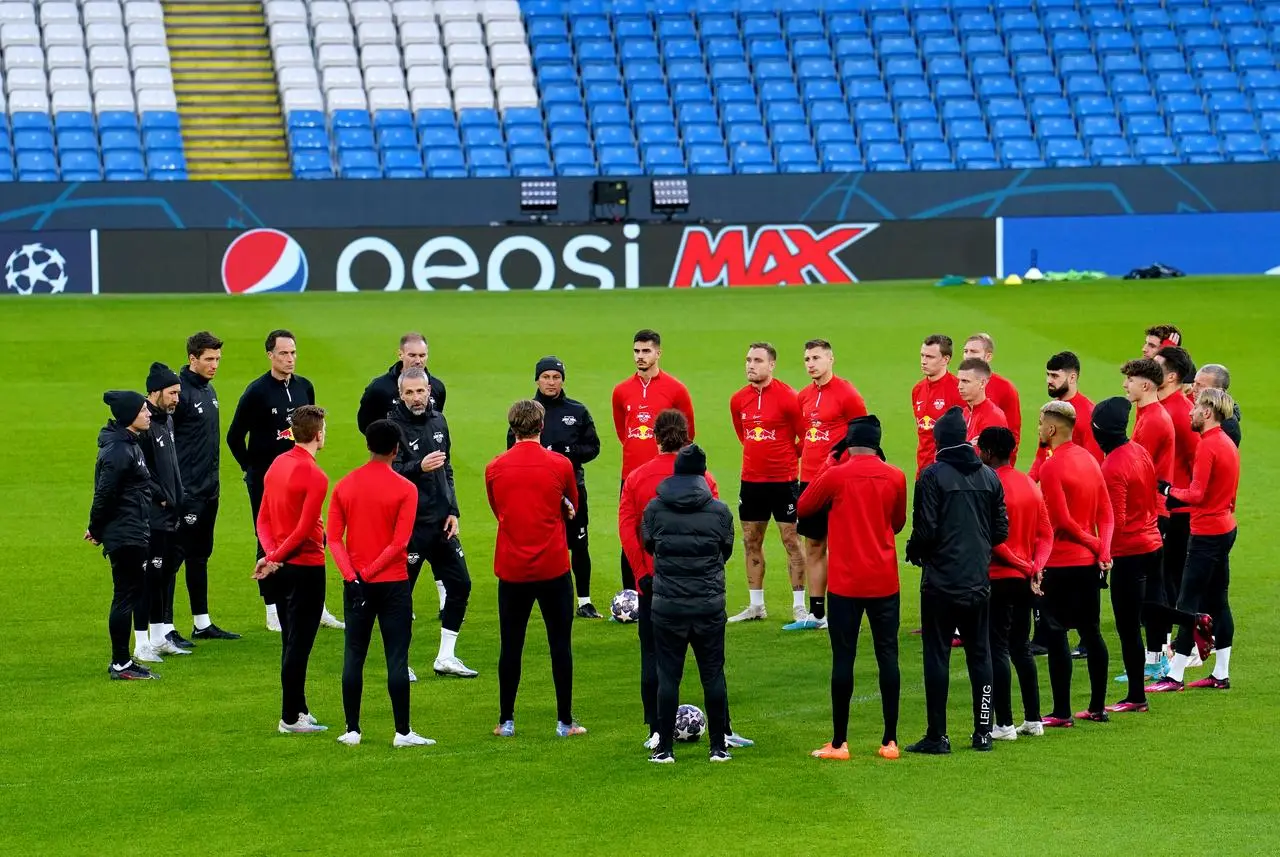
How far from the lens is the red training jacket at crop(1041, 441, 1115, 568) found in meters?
11.0

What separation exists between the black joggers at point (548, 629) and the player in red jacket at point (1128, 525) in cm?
358

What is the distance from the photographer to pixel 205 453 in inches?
549

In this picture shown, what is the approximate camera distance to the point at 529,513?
35.7 ft

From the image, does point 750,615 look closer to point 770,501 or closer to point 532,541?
point 770,501

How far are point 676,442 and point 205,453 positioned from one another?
5.11 m

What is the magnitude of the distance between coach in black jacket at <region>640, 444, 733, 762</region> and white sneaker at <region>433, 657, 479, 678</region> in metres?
2.87

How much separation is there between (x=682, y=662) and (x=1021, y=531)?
7.29 feet

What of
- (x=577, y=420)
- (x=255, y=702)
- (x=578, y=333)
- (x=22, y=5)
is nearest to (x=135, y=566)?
(x=255, y=702)

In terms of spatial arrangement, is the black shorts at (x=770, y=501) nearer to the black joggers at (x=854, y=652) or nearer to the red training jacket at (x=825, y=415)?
the red training jacket at (x=825, y=415)

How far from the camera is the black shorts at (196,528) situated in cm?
1372

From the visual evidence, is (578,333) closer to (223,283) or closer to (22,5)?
(223,283)

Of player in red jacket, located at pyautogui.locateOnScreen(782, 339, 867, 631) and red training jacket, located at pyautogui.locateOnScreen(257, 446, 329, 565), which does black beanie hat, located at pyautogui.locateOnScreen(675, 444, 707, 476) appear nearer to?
red training jacket, located at pyautogui.locateOnScreen(257, 446, 329, 565)

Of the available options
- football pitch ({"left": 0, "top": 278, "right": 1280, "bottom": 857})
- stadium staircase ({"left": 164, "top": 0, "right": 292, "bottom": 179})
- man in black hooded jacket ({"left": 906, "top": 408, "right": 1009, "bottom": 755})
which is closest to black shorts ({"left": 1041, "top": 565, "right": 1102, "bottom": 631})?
football pitch ({"left": 0, "top": 278, "right": 1280, "bottom": 857})

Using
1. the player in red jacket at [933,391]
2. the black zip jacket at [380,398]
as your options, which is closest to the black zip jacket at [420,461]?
the black zip jacket at [380,398]
